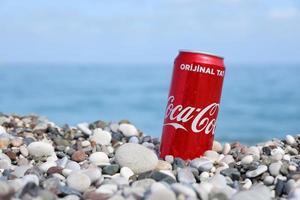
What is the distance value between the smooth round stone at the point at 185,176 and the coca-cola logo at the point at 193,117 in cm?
45

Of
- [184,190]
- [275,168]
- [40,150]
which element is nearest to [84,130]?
[40,150]

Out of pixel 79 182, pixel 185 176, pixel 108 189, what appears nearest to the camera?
pixel 108 189

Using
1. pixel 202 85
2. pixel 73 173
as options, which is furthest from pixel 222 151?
pixel 73 173

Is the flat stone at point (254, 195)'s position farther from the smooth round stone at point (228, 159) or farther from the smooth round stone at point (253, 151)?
the smooth round stone at point (253, 151)

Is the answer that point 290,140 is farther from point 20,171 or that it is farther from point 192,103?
point 20,171

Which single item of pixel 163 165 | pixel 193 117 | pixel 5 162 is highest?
pixel 193 117

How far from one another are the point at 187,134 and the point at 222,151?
393 millimetres

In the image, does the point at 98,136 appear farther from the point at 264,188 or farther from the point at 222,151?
the point at 264,188

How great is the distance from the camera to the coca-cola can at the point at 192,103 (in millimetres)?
3053

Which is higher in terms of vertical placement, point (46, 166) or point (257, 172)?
point (257, 172)

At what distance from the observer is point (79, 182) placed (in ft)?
8.19

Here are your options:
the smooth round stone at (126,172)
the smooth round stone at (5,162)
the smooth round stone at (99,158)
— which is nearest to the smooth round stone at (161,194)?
the smooth round stone at (126,172)

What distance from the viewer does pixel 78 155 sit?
327 cm

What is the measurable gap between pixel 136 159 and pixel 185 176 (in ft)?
1.08
